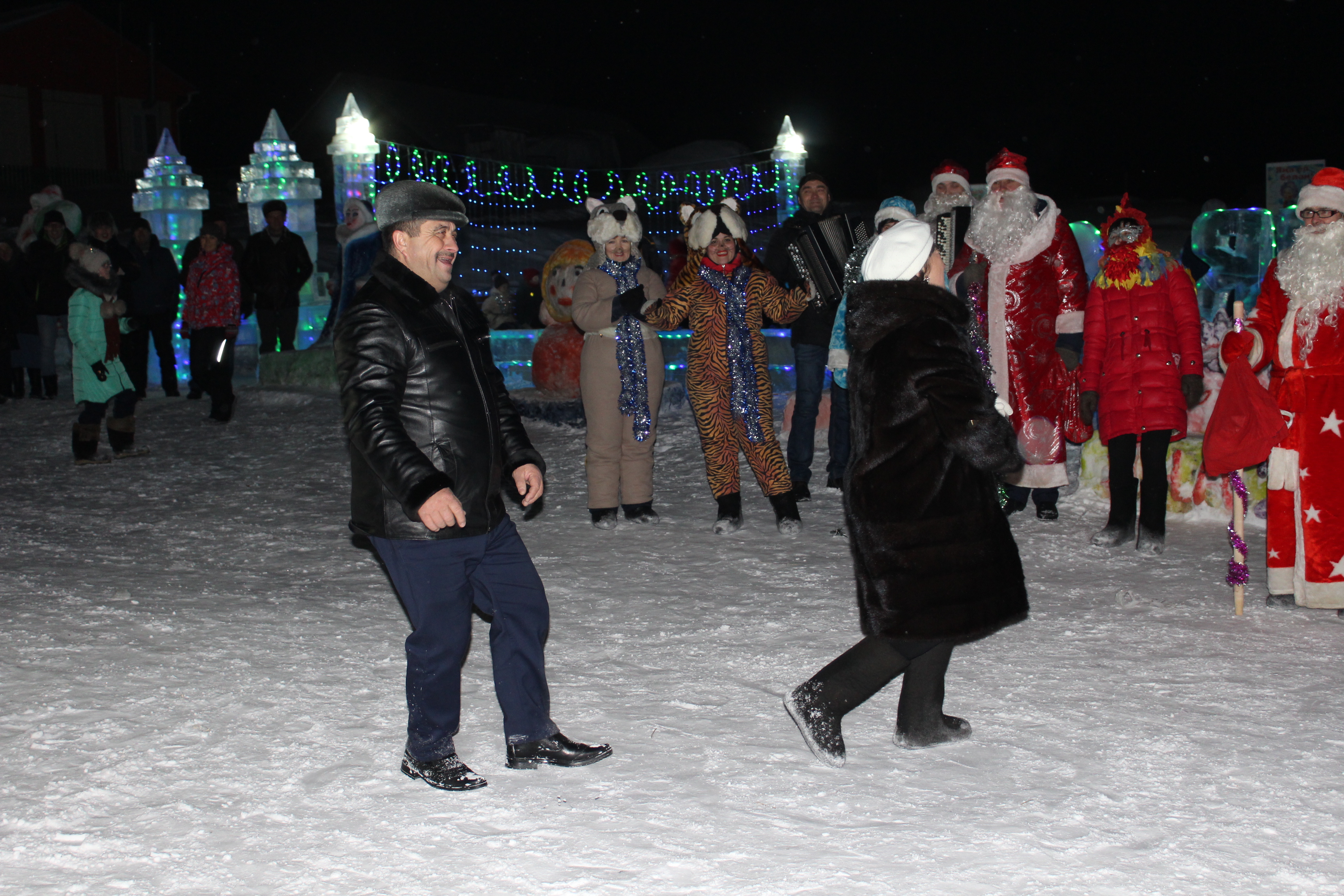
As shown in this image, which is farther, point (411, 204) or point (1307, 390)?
point (1307, 390)

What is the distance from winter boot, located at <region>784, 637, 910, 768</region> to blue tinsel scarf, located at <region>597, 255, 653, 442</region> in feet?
11.0

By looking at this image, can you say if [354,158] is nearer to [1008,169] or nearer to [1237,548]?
[1008,169]

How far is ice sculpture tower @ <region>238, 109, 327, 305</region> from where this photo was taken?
14383 mm

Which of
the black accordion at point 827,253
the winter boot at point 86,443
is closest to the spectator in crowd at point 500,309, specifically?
the winter boot at point 86,443

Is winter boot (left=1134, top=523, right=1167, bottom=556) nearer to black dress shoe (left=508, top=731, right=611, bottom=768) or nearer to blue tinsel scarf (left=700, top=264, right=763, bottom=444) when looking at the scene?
blue tinsel scarf (left=700, top=264, right=763, bottom=444)

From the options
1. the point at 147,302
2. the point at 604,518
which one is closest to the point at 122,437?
the point at 147,302

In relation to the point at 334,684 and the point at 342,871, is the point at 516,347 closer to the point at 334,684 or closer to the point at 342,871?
the point at 334,684

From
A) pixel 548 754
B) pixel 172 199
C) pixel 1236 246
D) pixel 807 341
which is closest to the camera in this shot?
pixel 548 754

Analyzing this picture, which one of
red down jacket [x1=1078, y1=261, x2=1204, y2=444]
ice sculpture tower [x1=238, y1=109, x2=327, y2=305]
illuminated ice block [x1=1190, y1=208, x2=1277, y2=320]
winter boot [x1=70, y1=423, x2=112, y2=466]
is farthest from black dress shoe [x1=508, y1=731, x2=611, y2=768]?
ice sculpture tower [x1=238, y1=109, x2=327, y2=305]

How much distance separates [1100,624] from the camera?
4664 millimetres

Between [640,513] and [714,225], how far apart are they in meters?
1.69

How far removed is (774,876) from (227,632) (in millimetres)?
2851

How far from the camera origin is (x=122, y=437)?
9.23m

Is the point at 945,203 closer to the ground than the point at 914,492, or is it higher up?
higher up
